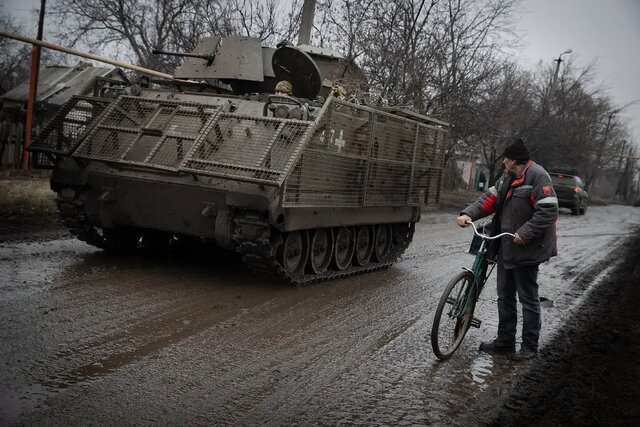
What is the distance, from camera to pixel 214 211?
22.3 ft

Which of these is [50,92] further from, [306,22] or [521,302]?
[521,302]

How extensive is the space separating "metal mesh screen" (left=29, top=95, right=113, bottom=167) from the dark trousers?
5003mm

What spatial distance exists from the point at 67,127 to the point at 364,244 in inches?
165

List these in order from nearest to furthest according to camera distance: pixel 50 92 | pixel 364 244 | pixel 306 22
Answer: pixel 364 244, pixel 306 22, pixel 50 92

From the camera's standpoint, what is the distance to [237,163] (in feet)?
21.8

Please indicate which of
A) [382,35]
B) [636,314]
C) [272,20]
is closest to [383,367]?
[636,314]

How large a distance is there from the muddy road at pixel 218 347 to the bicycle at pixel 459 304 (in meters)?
0.17

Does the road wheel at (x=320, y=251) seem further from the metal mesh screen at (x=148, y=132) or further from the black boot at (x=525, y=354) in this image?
the black boot at (x=525, y=354)

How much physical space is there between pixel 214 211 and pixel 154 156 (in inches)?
36.7

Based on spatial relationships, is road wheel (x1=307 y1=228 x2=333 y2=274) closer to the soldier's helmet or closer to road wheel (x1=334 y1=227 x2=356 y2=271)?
road wheel (x1=334 y1=227 x2=356 y2=271)

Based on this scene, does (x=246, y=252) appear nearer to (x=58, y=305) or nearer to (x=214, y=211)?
(x=214, y=211)

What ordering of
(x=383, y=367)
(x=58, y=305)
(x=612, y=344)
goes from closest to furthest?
(x=383, y=367), (x=58, y=305), (x=612, y=344)

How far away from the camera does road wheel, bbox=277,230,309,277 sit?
7180mm

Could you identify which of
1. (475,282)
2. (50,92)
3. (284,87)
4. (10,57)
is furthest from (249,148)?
(10,57)
